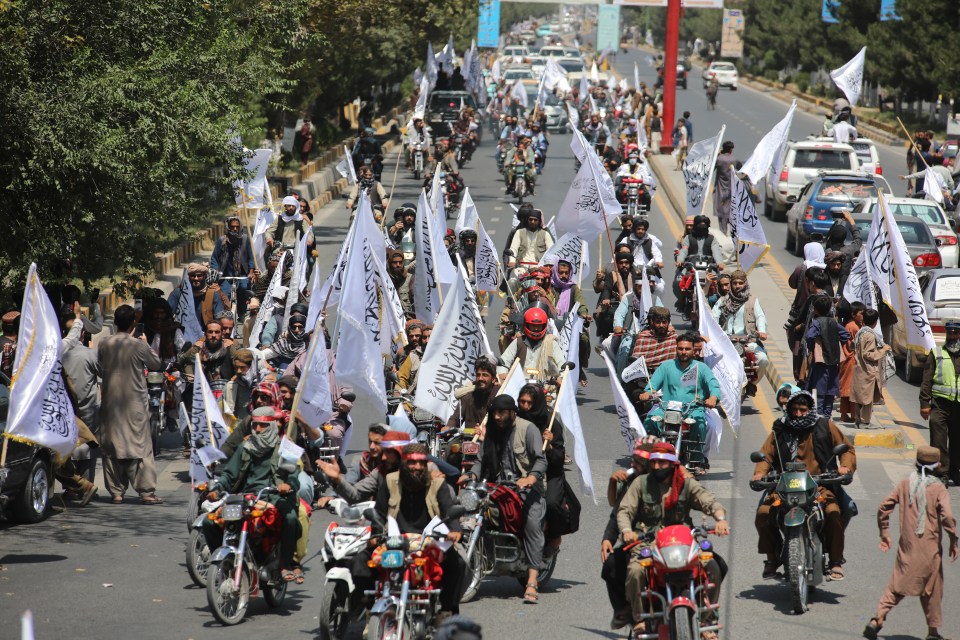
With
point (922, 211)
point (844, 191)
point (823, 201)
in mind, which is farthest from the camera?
point (844, 191)

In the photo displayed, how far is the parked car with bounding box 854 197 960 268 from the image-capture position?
82.4 ft

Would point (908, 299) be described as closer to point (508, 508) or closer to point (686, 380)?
point (686, 380)

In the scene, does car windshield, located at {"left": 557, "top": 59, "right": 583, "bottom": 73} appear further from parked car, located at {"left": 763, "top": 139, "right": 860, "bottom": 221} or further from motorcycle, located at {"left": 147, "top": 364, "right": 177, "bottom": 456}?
motorcycle, located at {"left": 147, "top": 364, "right": 177, "bottom": 456}

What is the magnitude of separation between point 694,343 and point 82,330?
221 inches

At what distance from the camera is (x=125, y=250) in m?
14.2

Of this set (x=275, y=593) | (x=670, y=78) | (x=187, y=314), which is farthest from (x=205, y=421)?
(x=670, y=78)

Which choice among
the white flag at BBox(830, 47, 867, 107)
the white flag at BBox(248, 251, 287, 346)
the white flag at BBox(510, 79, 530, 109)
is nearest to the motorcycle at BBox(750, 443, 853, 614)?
the white flag at BBox(248, 251, 287, 346)

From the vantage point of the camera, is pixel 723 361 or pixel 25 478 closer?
pixel 25 478

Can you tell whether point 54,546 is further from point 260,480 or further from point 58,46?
point 58,46

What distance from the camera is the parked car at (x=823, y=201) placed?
27.4m

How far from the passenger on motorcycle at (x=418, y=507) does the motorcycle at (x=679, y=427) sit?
3365 mm

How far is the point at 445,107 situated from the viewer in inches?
1745

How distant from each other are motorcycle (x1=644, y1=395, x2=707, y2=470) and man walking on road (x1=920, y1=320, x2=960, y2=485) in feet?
6.97

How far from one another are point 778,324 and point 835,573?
39.0ft
